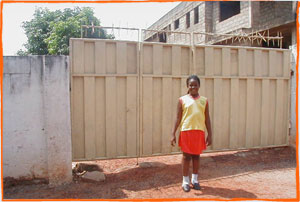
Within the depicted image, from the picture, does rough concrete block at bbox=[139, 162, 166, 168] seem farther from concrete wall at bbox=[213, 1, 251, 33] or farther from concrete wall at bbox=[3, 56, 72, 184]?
concrete wall at bbox=[213, 1, 251, 33]

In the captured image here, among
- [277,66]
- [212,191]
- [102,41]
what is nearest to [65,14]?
[102,41]

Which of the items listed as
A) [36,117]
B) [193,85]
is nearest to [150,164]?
[193,85]

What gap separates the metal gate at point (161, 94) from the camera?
4152 mm

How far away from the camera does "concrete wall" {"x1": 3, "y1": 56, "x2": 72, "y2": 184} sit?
3564 mm

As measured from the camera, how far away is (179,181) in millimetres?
3838

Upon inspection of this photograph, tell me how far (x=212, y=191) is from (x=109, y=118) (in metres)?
2.06

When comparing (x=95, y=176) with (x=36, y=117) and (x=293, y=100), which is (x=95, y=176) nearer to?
(x=36, y=117)

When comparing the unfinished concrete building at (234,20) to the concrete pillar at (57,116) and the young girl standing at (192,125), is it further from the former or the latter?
the concrete pillar at (57,116)

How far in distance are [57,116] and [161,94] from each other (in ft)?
6.19

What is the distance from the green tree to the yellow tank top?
984cm

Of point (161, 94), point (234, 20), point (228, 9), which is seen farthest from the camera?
point (228, 9)

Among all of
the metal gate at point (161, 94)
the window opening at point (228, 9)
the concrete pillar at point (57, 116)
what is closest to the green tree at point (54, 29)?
the window opening at point (228, 9)

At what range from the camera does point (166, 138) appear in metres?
4.61

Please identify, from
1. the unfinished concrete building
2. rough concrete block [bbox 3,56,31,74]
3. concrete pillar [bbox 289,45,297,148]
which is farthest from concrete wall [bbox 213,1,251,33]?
rough concrete block [bbox 3,56,31,74]
